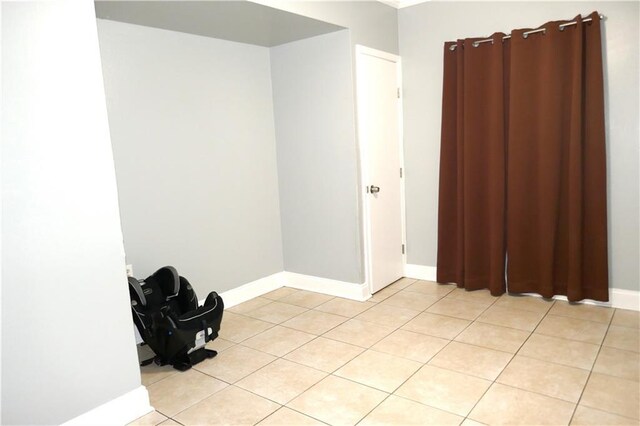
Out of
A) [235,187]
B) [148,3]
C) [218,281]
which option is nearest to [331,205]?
[235,187]

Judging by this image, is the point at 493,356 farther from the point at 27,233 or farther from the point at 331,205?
the point at 27,233

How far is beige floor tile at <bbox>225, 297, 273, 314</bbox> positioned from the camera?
3.72 m

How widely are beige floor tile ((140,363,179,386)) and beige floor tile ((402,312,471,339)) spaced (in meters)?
1.58

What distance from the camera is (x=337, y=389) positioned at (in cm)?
245

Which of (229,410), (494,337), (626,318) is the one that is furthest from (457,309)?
(229,410)

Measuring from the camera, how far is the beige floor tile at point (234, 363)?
2.67 m

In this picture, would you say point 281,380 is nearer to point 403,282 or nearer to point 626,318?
point 403,282

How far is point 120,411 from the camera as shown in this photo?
7.30ft

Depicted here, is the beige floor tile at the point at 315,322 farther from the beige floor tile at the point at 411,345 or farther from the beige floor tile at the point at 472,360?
the beige floor tile at the point at 472,360

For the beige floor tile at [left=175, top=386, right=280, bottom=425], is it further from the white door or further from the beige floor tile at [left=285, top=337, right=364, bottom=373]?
the white door

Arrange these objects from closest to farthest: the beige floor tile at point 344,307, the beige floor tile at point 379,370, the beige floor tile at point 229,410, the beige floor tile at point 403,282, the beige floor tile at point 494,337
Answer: the beige floor tile at point 229,410, the beige floor tile at point 379,370, the beige floor tile at point 494,337, the beige floor tile at point 344,307, the beige floor tile at point 403,282

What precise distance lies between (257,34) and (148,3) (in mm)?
1052

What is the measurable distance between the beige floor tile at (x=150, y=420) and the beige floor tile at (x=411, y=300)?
6.56 ft

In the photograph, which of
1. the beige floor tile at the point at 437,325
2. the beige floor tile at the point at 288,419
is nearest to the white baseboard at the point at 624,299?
the beige floor tile at the point at 437,325
